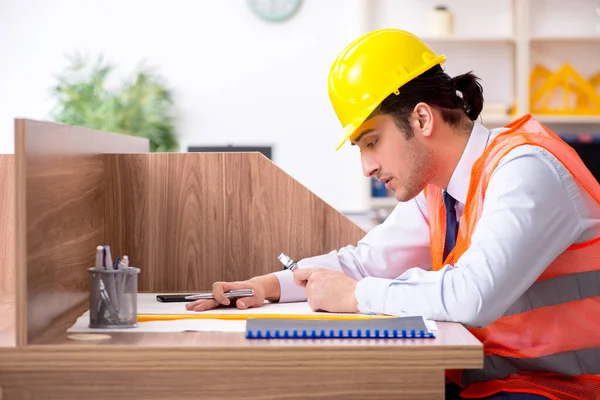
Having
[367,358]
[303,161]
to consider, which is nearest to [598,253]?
[367,358]

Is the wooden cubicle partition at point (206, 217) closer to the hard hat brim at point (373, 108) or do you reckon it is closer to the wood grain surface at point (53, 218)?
the wood grain surface at point (53, 218)

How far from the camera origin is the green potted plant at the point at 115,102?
5.14 m

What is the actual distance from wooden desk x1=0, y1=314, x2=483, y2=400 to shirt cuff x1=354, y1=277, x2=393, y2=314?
0.23 meters

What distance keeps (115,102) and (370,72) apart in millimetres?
3759

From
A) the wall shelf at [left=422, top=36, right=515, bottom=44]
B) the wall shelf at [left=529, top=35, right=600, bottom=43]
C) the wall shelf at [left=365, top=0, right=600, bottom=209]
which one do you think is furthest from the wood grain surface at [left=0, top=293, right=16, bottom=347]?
the wall shelf at [left=529, top=35, right=600, bottom=43]

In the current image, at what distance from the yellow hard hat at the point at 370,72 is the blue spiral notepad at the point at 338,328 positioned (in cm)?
39

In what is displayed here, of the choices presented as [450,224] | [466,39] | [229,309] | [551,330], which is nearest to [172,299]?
[229,309]

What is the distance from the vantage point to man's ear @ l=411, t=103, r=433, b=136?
1663mm

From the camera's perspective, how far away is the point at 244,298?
64.7 inches

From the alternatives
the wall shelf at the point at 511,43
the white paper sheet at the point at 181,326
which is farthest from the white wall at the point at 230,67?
the white paper sheet at the point at 181,326

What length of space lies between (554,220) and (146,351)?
714 millimetres

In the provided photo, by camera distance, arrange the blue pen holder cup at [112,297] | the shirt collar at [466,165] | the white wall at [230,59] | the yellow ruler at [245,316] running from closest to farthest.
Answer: the blue pen holder cup at [112,297] < the yellow ruler at [245,316] < the shirt collar at [466,165] < the white wall at [230,59]

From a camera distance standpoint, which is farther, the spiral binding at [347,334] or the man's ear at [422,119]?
the man's ear at [422,119]

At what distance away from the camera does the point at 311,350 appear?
1.21 m
